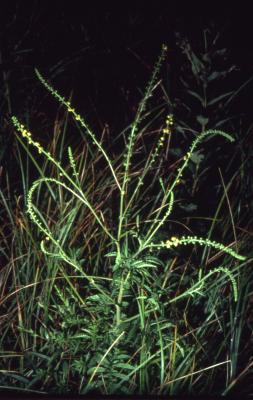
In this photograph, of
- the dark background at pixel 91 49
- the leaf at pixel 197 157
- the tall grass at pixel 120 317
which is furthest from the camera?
the dark background at pixel 91 49

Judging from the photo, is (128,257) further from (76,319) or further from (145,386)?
(145,386)

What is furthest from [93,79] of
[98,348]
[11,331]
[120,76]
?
[98,348]

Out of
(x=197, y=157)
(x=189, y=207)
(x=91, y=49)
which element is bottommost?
(x=189, y=207)

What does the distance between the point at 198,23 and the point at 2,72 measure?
1357 millimetres

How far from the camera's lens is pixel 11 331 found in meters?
2.68

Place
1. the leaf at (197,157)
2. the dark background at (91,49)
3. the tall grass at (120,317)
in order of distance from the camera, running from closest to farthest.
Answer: the tall grass at (120,317) → the leaf at (197,157) → the dark background at (91,49)

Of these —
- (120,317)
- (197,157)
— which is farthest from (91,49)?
(120,317)

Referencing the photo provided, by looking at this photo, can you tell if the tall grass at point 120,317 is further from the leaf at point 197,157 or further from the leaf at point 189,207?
the leaf at point 189,207

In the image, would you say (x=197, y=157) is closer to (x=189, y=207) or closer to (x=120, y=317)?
(x=189, y=207)

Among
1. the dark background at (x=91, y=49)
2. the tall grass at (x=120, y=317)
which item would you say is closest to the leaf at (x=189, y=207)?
the tall grass at (x=120, y=317)

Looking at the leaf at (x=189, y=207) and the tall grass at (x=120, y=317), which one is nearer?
the tall grass at (x=120, y=317)

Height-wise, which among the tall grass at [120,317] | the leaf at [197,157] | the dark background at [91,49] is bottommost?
the tall grass at [120,317]

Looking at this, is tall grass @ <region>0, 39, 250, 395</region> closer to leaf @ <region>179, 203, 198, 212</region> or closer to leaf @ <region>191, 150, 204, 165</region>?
leaf @ <region>191, 150, 204, 165</region>

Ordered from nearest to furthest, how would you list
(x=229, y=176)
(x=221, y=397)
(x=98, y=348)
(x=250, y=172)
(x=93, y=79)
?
(x=221, y=397)
(x=98, y=348)
(x=250, y=172)
(x=229, y=176)
(x=93, y=79)
